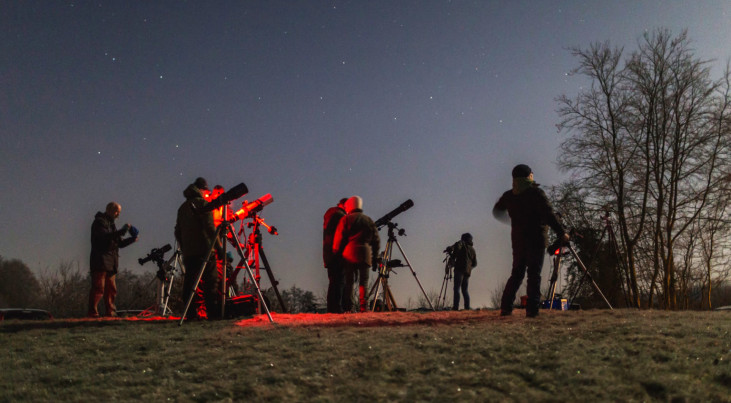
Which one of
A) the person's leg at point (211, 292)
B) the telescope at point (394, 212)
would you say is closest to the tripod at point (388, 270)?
the telescope at point (394, 212)

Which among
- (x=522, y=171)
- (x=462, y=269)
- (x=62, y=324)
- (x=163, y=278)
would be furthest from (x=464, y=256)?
(x=62, y=324)

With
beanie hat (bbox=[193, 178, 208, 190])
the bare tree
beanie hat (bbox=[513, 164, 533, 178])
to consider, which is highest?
beanie hat (bbox=[513, 164, 533, 178])

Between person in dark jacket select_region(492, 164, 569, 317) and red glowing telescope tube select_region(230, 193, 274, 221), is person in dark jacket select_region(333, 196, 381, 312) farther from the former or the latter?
person in dark jacket select_region(492, 164, 569, 317)

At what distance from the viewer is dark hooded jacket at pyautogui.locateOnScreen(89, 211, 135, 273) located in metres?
9.85

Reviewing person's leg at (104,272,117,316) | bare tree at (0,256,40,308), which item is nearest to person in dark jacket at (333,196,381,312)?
person's leg at (104,272,117,316)

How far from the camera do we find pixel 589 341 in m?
5.48

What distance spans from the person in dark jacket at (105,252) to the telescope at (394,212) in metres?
5.29

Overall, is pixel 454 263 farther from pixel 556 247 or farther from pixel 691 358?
pixel 691 358

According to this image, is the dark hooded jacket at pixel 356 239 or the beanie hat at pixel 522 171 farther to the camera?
the dark hooded jacket at pixel 356 239

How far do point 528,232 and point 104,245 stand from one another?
24.7 ft

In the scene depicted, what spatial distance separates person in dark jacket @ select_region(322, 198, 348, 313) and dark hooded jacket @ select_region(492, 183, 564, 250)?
12.7 feet

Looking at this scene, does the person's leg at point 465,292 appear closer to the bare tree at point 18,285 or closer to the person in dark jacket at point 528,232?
the person in dark jacket at point 528,232

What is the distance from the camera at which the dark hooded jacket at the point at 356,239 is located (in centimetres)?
1012

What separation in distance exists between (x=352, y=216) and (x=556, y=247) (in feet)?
12.4
